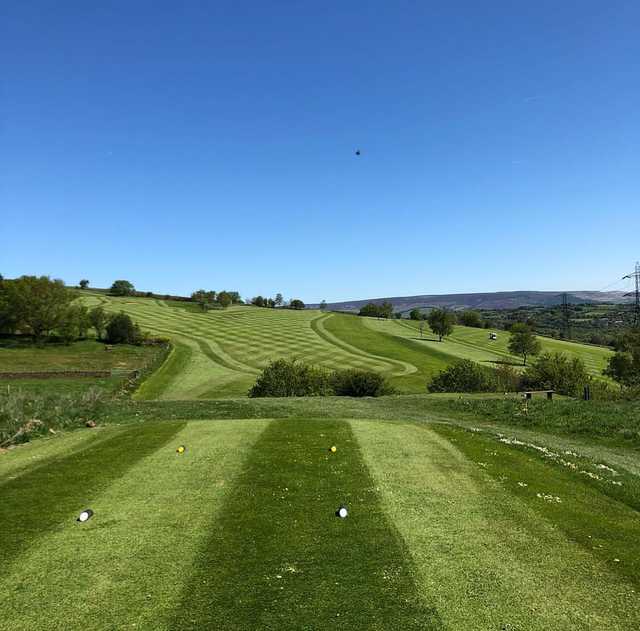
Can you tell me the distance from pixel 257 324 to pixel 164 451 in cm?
13161

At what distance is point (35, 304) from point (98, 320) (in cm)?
1175

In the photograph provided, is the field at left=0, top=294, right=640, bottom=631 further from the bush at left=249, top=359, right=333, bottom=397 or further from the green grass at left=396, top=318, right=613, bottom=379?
the green grass at left=396, top=318, right=613, bottom=379

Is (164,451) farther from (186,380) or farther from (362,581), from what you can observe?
(186,380)

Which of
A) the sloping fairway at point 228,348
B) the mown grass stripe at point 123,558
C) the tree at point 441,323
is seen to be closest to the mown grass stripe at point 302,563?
the mown grass stripe at point 123,558

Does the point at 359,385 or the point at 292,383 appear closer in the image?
the point at 359,385

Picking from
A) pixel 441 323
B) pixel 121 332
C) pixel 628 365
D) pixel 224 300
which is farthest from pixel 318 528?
pixel 224 300

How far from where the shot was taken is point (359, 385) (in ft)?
174

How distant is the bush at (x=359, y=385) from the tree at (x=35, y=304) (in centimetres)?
6687

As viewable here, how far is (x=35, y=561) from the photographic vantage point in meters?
8.41

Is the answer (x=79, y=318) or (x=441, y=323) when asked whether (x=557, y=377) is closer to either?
(x=441, y=323)

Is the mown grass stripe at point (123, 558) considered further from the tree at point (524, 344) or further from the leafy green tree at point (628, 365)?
the tree at point (524, 344)

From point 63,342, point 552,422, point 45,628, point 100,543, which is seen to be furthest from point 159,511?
point 63,342

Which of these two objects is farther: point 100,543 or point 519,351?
point 519,351

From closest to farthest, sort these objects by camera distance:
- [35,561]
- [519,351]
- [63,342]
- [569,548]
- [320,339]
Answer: [35,561] → [569,548] → [63,342] → [519,351] → [320,339]
